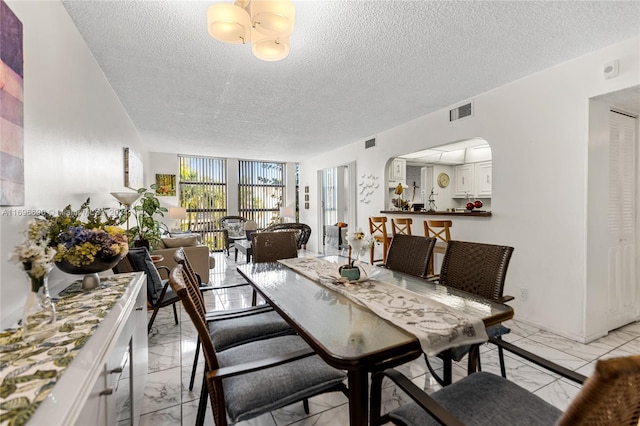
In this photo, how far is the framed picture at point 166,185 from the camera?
23.7 feet

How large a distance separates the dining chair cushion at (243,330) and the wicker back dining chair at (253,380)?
0.74 feet

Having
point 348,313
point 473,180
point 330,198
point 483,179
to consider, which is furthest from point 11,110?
point 473,180

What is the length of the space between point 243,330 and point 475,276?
1.54 metres

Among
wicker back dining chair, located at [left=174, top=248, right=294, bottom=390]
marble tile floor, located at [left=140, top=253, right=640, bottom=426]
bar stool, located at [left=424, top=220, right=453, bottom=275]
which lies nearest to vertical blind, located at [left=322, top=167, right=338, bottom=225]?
bar stool, located at [left=424, top=220, right=453, bottom=275]

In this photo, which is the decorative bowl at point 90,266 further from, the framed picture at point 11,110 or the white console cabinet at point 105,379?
the framed picture at point 11,110

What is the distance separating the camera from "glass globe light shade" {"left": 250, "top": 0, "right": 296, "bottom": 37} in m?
1.63

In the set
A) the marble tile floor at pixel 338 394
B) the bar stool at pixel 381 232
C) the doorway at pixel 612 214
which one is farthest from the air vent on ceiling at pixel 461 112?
the marble tile floor at pixel 338 394

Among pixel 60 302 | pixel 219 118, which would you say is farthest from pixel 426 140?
pixel 60 302

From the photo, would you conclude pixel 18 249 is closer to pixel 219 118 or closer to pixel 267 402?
pixel 267 402

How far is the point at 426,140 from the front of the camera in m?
4.17

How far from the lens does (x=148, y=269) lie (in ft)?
8.77

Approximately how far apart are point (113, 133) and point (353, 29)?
2873 mm

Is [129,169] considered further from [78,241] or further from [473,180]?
[473,180]

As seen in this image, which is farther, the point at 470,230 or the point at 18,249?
the point at 470,230
